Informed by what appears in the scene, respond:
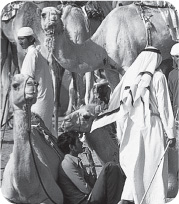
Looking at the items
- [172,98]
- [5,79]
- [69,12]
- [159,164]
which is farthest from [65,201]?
[5,79]

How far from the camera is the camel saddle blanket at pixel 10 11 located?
58.9ft

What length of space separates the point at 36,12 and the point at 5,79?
1847mm

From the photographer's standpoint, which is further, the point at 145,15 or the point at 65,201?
the point at 145,15

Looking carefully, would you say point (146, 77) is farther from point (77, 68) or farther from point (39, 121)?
point (77, 68)

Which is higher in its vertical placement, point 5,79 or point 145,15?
point 145,15

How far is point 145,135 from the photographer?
38.5 ft

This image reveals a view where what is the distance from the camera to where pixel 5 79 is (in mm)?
19047

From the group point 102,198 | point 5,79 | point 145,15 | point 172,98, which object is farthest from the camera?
point 5,79

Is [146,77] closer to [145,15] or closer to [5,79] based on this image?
[145,15]

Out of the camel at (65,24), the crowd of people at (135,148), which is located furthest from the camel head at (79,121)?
the camel at (65,24)

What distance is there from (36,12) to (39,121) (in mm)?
5985

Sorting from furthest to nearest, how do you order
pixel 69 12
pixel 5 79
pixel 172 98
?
pixel 5 79
pixel 69 12
pixel 172 98

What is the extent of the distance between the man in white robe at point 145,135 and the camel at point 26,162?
0.94 meters

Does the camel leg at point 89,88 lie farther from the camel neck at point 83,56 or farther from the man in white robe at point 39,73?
the man in white robe at point 39,73
